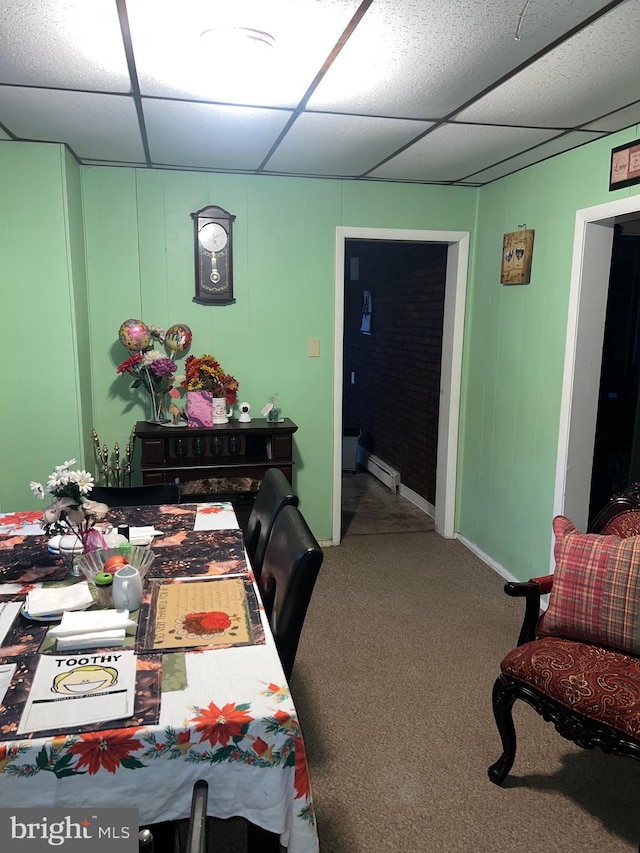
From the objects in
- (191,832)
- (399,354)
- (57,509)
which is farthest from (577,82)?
(399,354)

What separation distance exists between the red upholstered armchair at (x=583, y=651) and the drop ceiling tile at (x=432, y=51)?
1594 mm

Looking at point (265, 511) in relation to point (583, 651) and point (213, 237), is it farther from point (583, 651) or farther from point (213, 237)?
point (213, 237)

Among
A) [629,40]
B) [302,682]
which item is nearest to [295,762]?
[302,682]

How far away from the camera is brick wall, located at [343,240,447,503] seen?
4.71m

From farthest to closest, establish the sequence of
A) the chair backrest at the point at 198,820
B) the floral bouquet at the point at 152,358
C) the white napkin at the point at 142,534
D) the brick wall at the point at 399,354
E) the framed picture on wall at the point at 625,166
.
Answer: the brick wall at the point at 399,354 < the floral bouquet at the point at 152,358 < the framed picture on wall at the point at 625,166 < the white napkin at the point at 142,534 < the chair backrest at the point at 198,820

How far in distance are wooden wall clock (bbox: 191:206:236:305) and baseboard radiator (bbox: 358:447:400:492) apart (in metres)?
2.44

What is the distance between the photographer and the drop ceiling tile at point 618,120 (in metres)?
2.43

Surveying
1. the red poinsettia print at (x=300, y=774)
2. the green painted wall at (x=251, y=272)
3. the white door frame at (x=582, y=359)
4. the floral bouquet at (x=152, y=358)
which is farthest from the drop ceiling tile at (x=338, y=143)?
the red poinsettia print at (x=300, y=774)

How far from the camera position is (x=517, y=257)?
350 cm

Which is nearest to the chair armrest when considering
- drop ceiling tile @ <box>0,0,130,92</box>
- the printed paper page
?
the printed paper page

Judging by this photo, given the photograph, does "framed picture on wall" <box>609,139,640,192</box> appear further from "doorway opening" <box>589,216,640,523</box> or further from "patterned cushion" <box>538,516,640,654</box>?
"patterned cushion" <box>538,516,640,654</box>

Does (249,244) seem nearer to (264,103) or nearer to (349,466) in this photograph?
(264,103)

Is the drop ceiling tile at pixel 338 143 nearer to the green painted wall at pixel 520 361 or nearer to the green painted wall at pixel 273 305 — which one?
the green painted wall at pixel 273 305

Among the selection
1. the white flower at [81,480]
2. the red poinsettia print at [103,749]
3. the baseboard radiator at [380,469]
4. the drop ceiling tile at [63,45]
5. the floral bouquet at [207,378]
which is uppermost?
the drop ceiling tile at [63,45]
